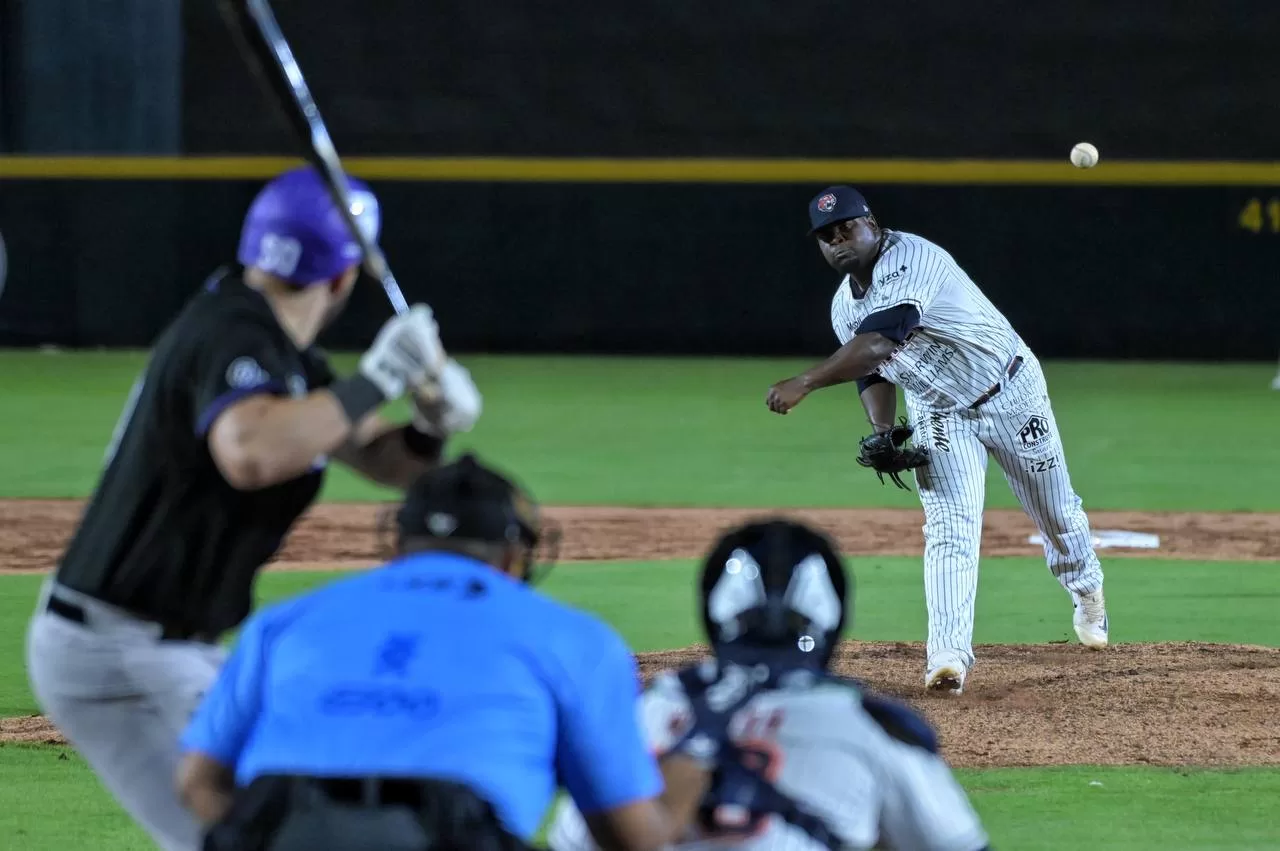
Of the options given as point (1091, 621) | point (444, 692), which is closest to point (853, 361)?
point (1091, 621)

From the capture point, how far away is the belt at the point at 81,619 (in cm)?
382

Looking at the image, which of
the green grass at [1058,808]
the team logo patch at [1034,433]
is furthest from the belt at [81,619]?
the team logo patch at [1034,433]

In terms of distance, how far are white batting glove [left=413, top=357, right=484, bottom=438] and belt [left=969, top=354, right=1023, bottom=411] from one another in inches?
161

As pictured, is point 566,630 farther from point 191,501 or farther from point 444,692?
point 191,501

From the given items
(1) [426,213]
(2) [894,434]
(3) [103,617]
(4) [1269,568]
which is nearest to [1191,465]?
(4) [1269,568]

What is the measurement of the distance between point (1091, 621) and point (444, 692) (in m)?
6.08

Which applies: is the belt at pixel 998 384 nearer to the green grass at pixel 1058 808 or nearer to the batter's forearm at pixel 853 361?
the batter's forearm at pixel 853 361

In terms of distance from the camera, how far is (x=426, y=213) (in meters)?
23.9

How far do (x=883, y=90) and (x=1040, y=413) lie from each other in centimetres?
1785

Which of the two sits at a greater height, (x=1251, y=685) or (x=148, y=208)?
(x=148, y=208)

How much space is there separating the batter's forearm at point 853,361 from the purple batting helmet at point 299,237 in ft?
11.9

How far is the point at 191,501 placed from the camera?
375 cm

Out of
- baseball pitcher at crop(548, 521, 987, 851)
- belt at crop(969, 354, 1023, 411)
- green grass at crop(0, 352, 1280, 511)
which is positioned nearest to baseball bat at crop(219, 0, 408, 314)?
baseball pitcher at crop(548, 521, 987, 851)

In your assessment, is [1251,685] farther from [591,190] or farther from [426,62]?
[426,62]
